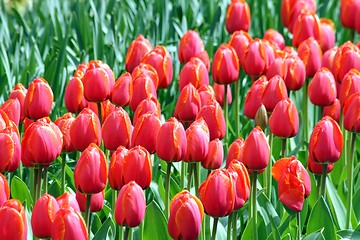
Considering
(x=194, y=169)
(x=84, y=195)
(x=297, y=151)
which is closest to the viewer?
(x=84, y=195)

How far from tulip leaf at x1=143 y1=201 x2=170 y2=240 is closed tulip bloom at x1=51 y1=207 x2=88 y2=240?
1.66ft

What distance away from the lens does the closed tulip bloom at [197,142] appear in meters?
2.59

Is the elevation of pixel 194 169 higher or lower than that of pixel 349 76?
lower

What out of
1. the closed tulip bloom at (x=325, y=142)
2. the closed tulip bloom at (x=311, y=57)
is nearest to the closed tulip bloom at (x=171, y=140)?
the closed tulip bloom at (x=325, y=142)

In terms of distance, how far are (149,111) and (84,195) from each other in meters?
0.36

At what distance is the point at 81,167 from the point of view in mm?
2365

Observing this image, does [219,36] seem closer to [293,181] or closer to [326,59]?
[326,59]

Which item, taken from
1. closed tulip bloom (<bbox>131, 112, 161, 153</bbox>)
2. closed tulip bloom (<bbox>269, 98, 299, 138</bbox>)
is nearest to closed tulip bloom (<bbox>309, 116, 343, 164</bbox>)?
closed tulip bloom (<bbox>269, 98, 299, 138</bbox>)

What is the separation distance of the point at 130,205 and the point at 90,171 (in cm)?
17

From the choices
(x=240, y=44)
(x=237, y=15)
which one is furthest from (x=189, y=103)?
(x=237, y=15)

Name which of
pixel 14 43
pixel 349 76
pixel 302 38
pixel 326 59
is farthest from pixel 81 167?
pixel 14 43

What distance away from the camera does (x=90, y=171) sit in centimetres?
236

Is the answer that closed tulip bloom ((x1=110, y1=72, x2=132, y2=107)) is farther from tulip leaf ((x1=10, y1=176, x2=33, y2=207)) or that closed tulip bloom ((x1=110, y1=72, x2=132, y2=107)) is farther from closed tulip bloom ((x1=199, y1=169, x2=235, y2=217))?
closed tulip bloom ((x1=199, y1=169, x2=235, y2=217))

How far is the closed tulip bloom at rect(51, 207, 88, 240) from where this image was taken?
2078mm
